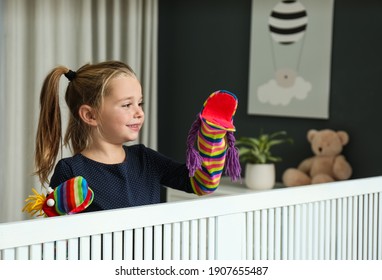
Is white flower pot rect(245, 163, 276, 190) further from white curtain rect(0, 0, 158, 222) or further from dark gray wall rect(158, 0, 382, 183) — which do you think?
white curtain rect(0, 0, 158, 222)

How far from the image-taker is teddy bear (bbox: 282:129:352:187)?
3.02 meters

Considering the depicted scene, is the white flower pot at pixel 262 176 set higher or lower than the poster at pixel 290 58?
lower

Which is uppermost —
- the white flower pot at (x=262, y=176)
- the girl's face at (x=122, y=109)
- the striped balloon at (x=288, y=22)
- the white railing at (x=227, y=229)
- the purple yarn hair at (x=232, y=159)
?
the striped balloon at (x=288, y=22)

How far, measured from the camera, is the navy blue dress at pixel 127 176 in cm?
146

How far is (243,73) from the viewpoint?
3508 mm

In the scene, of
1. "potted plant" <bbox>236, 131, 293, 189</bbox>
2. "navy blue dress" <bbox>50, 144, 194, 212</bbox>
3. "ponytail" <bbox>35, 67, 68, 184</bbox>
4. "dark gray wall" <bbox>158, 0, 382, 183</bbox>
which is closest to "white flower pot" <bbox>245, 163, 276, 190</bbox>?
"potted plant" <bbox>236, 131, 293, 189</bbox>

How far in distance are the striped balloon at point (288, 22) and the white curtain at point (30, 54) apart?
30.7 inches

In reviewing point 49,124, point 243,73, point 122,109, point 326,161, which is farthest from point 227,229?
point 243,73

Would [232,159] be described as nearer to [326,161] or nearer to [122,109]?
[122,109]

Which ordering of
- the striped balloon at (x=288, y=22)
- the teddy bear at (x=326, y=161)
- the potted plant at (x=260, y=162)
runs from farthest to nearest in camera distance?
1. the striped balloon at (x=288, y=22)
2. the potted plant at (x=260, y=162)
3. the teddy bear at (x=326, y=161)

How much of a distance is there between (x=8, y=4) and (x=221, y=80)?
1.14m

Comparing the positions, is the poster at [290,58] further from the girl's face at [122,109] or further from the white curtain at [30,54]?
the girl's face at [122,109]

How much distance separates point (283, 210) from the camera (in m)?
1.26

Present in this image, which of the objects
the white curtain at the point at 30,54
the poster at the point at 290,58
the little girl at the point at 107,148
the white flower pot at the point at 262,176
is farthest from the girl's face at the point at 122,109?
the poster at the point at 290,58
